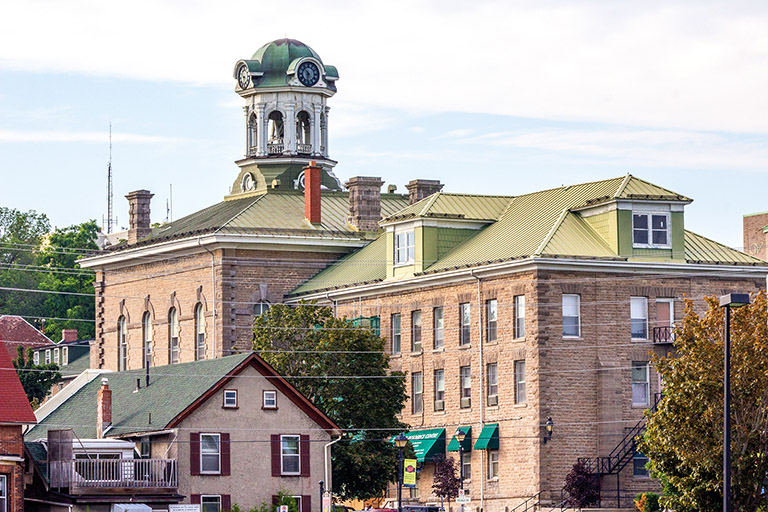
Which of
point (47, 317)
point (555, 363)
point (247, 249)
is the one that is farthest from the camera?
point (47, 317)

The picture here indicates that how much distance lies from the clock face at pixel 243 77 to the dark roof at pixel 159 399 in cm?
3239

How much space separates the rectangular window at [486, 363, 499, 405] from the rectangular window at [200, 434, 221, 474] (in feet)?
A: 49.8

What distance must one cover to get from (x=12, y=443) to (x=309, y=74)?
47.5 m

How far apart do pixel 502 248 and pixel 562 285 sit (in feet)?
14.7

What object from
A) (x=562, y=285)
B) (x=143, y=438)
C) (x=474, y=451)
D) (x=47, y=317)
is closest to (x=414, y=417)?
(x=474, y=451)

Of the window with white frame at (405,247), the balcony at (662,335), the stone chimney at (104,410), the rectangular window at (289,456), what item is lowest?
the rectangular window at (289,456)

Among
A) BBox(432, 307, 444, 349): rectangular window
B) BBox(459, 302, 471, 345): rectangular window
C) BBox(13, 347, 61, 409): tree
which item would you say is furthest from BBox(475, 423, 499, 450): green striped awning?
BBox(13, 347, 61, 409): tree

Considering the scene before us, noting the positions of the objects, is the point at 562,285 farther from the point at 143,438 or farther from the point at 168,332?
the point at 168,332

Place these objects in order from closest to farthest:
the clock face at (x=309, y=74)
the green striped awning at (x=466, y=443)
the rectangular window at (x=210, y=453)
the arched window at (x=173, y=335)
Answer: the rectangular window at (x=210, y=453) → the green striped awning at (x=466, y=443) → the arched window at (x=173, y=335) → the clock face at (x=309, y=74)

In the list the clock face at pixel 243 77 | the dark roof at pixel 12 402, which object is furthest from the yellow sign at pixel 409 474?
the clock face at pixel 243 77

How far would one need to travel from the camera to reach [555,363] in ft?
279

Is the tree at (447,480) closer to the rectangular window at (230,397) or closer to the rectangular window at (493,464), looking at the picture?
the rectangular window at (493,464)

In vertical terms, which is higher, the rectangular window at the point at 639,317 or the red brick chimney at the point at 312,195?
the red brick chimney at the point at 312,195

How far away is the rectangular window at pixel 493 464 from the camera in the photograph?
8681 centimetres
